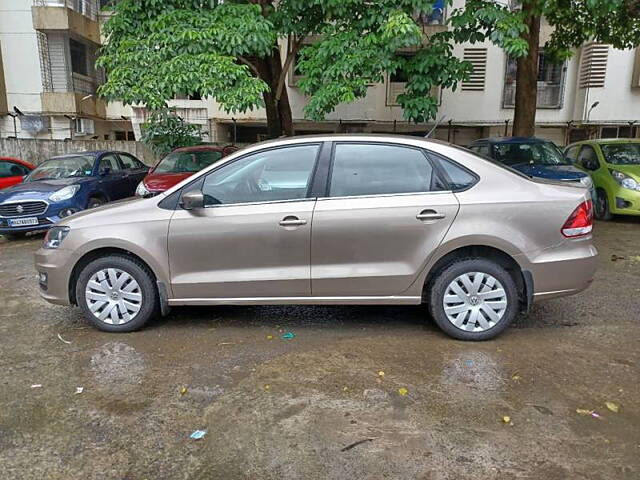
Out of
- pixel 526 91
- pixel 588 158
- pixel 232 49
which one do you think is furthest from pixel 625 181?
pixel 232 49

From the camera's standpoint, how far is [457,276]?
13.4ft

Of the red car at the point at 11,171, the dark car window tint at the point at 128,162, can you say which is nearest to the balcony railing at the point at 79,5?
the red car at the point at 11,171

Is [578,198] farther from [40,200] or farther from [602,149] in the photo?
[40,200]

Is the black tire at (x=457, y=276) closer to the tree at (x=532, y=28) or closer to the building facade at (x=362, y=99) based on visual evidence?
the tree at (x=532, y=28)

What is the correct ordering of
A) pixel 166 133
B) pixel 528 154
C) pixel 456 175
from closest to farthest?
pixel 456 175, pixel 528 154, pixel 166 133

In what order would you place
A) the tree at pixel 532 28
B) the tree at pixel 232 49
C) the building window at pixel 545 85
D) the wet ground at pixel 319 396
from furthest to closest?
1. the building window at pixel 545 85
2. the tree at pixel 532 28
3. the tree at pixel 232 49
4. the wet ground at pixel 319 396

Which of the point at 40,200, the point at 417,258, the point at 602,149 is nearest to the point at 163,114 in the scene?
the point at 40,200

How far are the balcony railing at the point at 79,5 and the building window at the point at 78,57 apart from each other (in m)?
1.11

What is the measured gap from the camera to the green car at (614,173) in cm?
907

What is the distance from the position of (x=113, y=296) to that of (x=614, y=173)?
885cm

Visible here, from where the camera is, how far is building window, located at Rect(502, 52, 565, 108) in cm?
1788

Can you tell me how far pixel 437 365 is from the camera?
3.74 metres

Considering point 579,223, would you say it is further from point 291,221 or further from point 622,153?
point 622,153

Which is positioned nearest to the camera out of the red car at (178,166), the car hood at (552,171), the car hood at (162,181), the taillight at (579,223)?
the taillight at (579,223)
